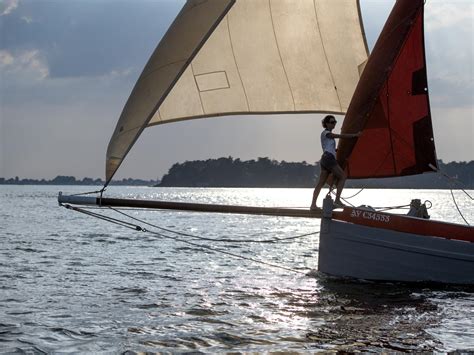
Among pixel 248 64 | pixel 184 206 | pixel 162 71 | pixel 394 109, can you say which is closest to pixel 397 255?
pixel 394 109

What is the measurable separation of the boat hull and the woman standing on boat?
2.61 ft

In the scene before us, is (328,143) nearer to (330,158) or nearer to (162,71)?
(330,158)

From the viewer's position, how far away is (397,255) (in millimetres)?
15680

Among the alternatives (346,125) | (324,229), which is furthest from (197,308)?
(346,125)

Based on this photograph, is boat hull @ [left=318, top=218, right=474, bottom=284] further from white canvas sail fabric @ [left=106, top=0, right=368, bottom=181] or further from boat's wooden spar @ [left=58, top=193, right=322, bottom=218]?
white canvas sail fabric @ [left=106, top=0, right=368, bottom=181]

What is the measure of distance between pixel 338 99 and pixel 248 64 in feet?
8.95

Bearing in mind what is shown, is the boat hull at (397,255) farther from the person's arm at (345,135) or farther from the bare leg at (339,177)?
the person's arm at (345,135)

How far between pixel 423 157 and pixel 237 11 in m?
5.69

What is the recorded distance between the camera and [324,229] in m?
15.9

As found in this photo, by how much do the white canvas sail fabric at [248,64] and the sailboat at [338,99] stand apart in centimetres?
3

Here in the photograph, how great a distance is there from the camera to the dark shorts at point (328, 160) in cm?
1564

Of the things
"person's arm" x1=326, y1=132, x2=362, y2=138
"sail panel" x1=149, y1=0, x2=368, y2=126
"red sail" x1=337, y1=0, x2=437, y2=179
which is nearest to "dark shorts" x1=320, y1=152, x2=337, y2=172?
"person's arm" x1=326, y1=132, x2=362, y2=138

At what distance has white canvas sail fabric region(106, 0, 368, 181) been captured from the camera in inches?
553

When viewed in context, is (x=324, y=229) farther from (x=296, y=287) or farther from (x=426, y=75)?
(x=426, y=75)
